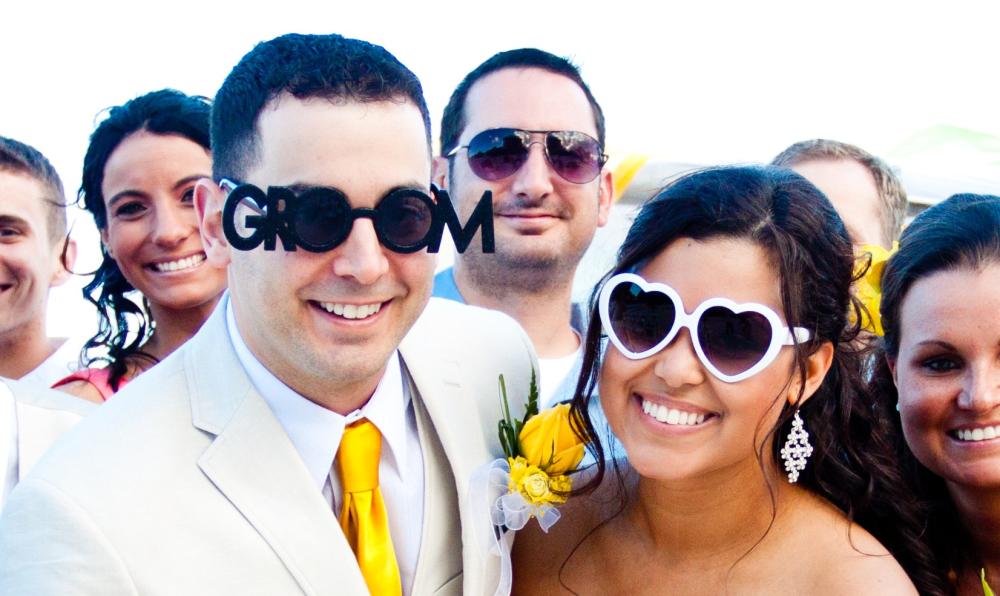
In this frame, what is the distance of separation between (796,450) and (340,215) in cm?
147

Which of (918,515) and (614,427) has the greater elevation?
(614,427)

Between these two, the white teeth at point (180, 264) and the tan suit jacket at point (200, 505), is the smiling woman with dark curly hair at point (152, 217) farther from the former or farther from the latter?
the tan suit jacket at point (200, 505)

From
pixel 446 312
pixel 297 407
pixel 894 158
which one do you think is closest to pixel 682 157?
pixel 894 158

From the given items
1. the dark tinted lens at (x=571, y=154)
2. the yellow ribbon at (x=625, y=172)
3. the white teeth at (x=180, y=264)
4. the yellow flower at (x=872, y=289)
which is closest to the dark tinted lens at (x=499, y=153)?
the dark tinted lens at (x=571, y=154)

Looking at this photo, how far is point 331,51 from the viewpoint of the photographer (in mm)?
2529

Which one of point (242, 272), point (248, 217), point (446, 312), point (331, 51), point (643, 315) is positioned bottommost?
point (446, 312)

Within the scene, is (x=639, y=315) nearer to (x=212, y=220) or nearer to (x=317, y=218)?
(x=317, y=218)

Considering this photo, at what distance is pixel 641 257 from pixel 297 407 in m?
1.03

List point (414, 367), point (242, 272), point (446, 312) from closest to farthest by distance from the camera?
point (242, 272) < point (414, 367) < point (446, 312)

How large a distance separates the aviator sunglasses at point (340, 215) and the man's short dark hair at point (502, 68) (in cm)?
228

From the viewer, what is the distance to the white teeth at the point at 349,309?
2.52 m

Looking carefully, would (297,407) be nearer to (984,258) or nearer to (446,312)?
(446,312)

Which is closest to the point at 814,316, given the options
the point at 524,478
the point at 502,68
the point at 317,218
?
the point at 524,478

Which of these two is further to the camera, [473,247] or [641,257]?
[473,247]
